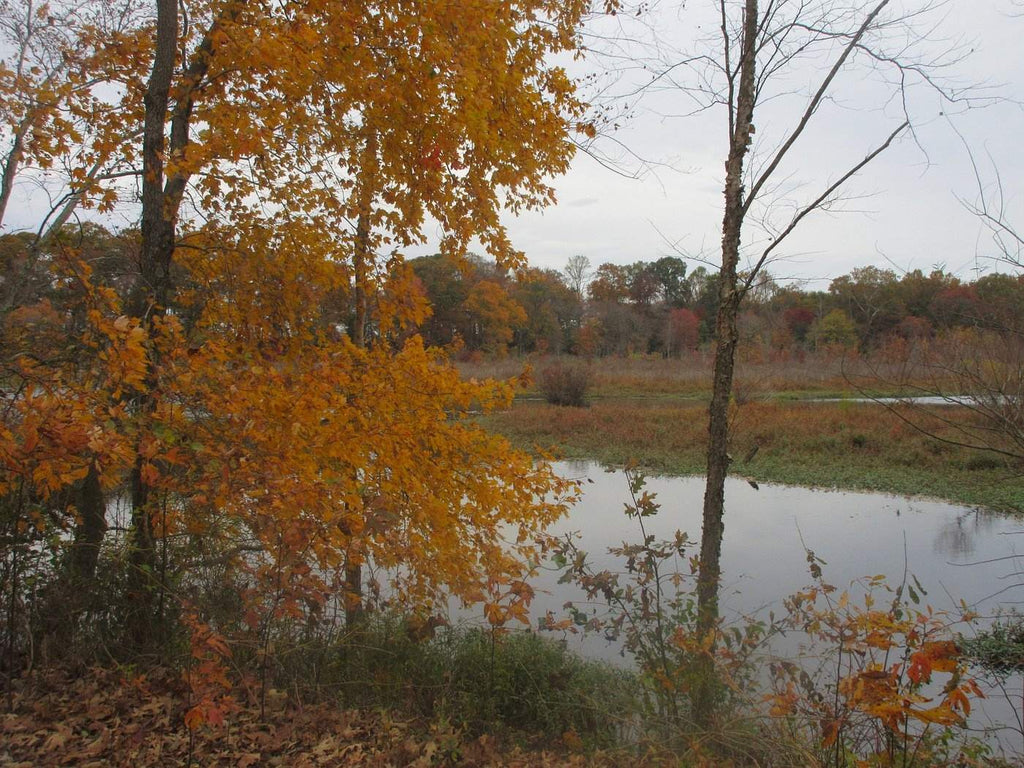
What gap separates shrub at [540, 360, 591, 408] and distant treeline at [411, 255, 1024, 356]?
9.34ft

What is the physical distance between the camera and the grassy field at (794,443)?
1667cm

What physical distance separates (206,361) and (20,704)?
2200 mm

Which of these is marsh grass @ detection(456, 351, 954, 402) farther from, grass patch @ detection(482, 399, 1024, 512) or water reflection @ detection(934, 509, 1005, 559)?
water reflection @ detection(934, 509, 1005, 559)

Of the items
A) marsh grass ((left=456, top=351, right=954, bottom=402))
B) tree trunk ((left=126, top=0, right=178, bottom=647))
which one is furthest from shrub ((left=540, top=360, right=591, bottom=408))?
tree trunk ((left=126, top=0, right=178, bottom=647))

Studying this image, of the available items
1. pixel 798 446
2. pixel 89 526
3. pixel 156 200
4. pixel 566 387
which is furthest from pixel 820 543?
pixel 566 387

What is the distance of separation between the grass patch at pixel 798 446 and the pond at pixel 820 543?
3.79ft

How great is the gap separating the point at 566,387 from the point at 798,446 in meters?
11.9

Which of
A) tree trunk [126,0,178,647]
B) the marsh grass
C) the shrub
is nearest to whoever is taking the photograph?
tree trunk [126,0,178,647]

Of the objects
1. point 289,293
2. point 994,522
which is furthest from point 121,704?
point 994,522

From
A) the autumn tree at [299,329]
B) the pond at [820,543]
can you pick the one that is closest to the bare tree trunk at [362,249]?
the autumn tree at [299,329]

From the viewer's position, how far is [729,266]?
575 centimetres

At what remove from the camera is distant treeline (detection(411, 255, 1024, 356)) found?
6.57 meters

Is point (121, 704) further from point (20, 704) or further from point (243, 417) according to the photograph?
point (243, 417)

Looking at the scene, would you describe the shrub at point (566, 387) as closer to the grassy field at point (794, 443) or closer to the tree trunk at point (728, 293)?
the grassy field at point (794, 443)
